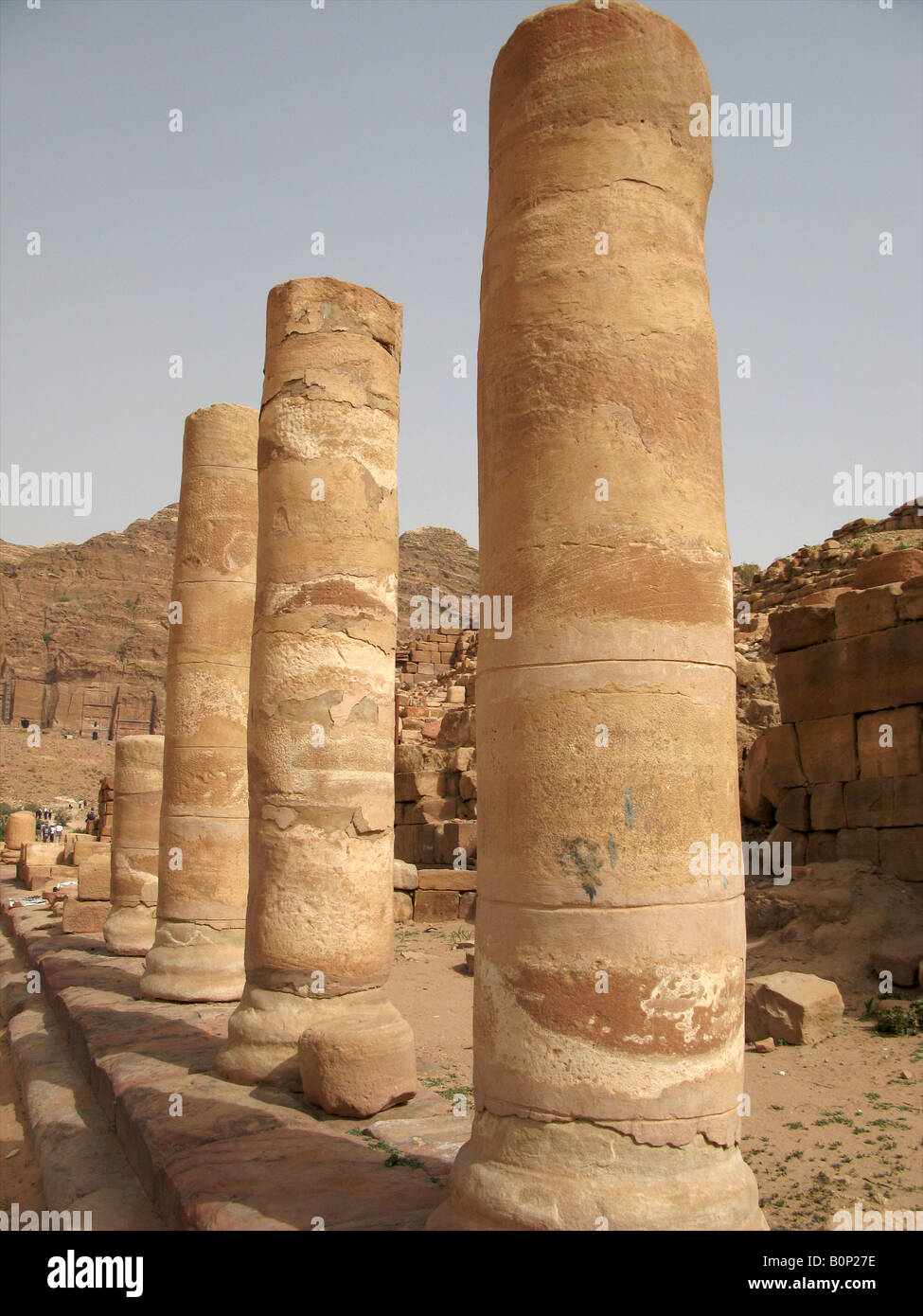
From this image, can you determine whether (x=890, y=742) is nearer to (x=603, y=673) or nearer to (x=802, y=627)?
(x=802, y=627)

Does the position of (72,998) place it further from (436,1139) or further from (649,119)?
(649,119)

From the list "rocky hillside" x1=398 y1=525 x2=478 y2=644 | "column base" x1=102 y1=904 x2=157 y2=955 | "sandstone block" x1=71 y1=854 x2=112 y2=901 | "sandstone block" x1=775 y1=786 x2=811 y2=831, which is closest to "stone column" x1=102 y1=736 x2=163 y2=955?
"column base" x1=102 y1=904 x2=157 y2=955

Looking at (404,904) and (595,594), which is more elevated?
(595,594)

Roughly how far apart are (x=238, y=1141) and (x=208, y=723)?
5027 mm

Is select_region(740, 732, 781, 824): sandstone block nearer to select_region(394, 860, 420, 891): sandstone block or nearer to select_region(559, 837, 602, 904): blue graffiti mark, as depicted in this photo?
select_region(394, 860, 420, 891): sandstone block

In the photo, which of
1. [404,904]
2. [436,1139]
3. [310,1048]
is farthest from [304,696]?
[404,904]

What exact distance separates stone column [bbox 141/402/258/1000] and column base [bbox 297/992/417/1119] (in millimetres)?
3097

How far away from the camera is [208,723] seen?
9930 millimetres

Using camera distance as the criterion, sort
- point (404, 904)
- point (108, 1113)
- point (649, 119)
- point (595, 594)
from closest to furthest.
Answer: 1. point (595, 594)
2. point (649, 119)
3. point (108, 1113)
4. point (404, 904)

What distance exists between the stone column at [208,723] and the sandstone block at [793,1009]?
4376mm

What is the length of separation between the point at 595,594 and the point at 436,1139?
11.0 feet

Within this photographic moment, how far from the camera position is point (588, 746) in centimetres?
369

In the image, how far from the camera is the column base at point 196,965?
9141 millimetres

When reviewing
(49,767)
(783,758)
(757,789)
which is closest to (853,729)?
(783,758)
